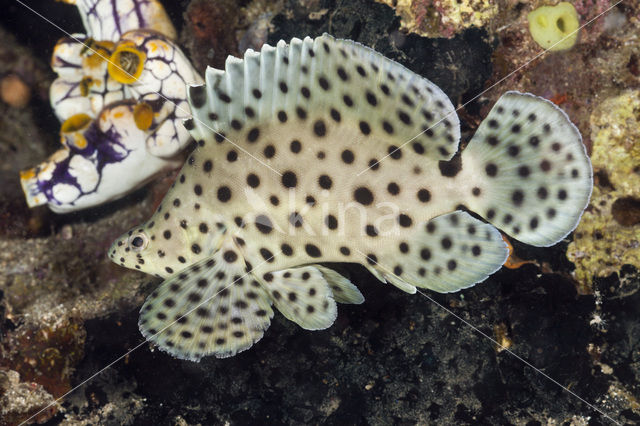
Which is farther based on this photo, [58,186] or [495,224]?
[58,186]

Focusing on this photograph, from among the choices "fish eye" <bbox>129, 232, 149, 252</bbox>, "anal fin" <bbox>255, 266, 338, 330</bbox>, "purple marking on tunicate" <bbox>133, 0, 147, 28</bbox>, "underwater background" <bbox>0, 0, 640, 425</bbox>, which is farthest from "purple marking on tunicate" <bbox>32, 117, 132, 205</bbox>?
"anal fin" <bbox>255, 266, 338, 330</bbox>

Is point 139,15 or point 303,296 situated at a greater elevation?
point 139,15

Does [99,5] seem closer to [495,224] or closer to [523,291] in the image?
[495,224]

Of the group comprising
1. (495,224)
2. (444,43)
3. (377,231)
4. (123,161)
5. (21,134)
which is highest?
(444,43)

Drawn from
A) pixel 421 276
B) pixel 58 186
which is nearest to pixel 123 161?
pixel 58 186

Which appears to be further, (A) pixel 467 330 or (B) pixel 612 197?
(B) pixel 612 197

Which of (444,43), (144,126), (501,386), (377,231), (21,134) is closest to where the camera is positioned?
(377,231)
